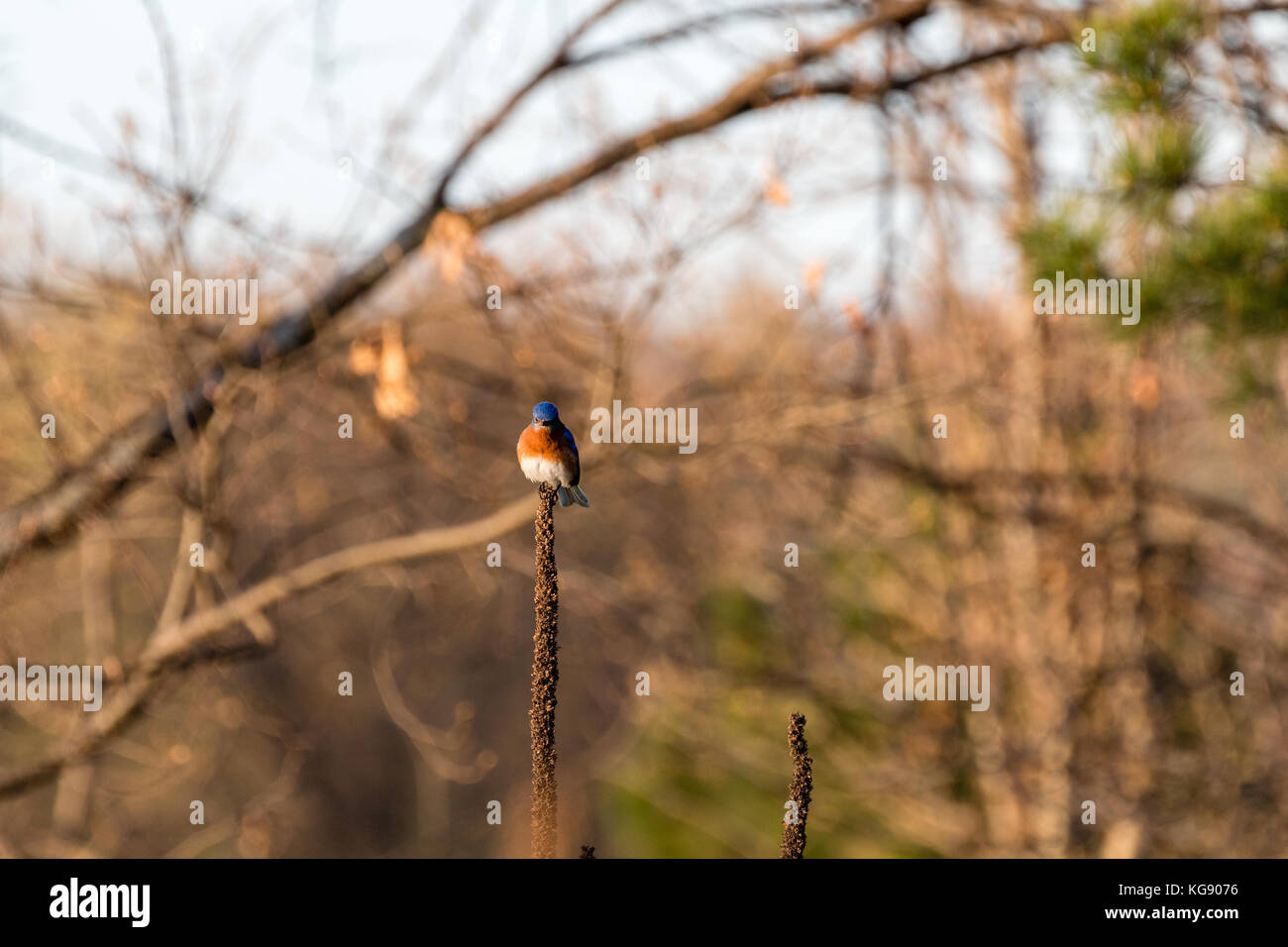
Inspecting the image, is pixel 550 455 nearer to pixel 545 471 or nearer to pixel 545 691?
pixel 545 471

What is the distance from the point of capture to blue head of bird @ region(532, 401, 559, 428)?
2.84 ft

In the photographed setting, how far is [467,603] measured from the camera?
622 cm

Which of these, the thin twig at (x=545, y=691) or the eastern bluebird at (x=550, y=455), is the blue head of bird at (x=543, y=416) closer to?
the eastern bluebird at (x=550, y=455)

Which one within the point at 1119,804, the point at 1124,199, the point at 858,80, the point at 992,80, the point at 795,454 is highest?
the point at 992,80

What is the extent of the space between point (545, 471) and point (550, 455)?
0.03 m

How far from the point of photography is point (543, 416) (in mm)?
866

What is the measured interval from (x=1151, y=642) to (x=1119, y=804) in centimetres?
158

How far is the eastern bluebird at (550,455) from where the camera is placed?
32.5 inches

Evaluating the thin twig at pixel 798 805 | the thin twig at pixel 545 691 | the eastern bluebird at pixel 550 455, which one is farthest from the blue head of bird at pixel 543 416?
the thin twig at pixel 798 805

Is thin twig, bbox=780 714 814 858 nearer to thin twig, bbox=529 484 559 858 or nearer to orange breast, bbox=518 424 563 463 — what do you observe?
thin twig, bbox=529 484 559 858

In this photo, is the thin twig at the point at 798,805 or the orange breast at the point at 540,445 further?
the orange breast at the point at 540,445

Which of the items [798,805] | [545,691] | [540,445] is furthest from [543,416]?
[798,805]

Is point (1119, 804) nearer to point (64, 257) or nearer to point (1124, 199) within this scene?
point (1124, 199)
